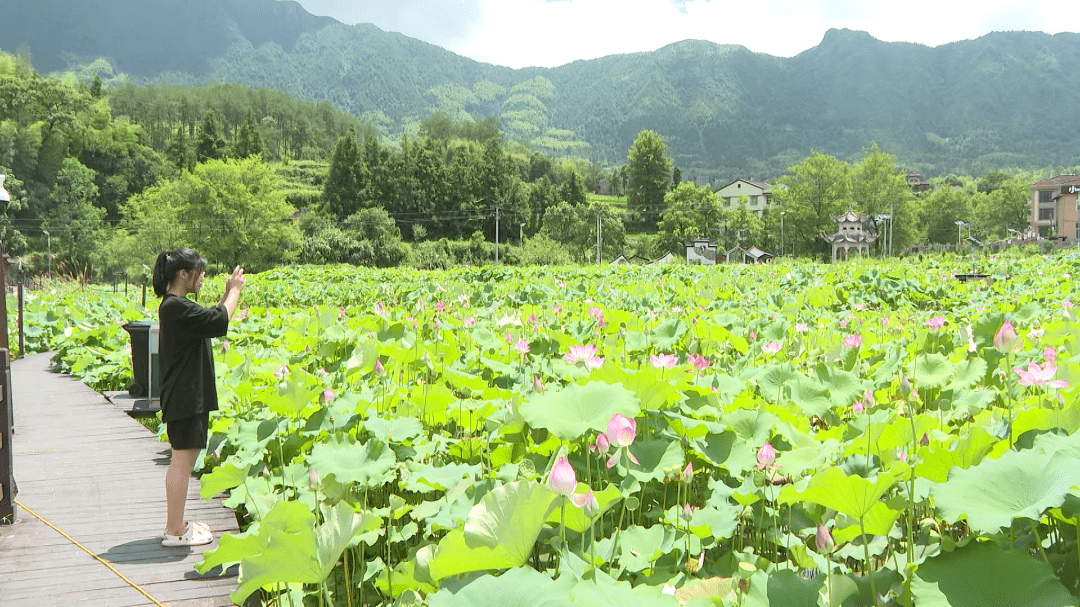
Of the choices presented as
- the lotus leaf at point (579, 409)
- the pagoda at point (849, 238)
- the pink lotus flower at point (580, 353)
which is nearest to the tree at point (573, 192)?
the pagoda at point (849, 238)

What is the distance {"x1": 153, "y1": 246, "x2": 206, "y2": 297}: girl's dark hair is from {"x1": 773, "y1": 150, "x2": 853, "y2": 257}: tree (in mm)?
62354

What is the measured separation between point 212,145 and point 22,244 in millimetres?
29289

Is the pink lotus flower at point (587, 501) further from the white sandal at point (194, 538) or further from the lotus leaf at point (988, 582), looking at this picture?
the white sandal at point (194, 538)

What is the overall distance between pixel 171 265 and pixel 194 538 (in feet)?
3.52

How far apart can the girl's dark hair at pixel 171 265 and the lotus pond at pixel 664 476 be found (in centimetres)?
68

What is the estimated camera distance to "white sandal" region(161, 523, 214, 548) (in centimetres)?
292

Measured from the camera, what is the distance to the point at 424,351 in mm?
4191

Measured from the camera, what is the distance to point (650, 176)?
8481cm

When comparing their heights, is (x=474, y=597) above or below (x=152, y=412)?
above

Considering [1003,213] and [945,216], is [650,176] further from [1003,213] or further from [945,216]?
[1003,213]

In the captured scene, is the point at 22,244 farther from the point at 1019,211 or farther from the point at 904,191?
the point at 1019,211

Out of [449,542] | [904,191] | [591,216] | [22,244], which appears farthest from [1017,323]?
[904,191]

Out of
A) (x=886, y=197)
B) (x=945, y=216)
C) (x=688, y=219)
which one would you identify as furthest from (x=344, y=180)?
(x=945, y=216)

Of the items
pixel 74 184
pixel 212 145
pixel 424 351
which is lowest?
pixel 424 351
